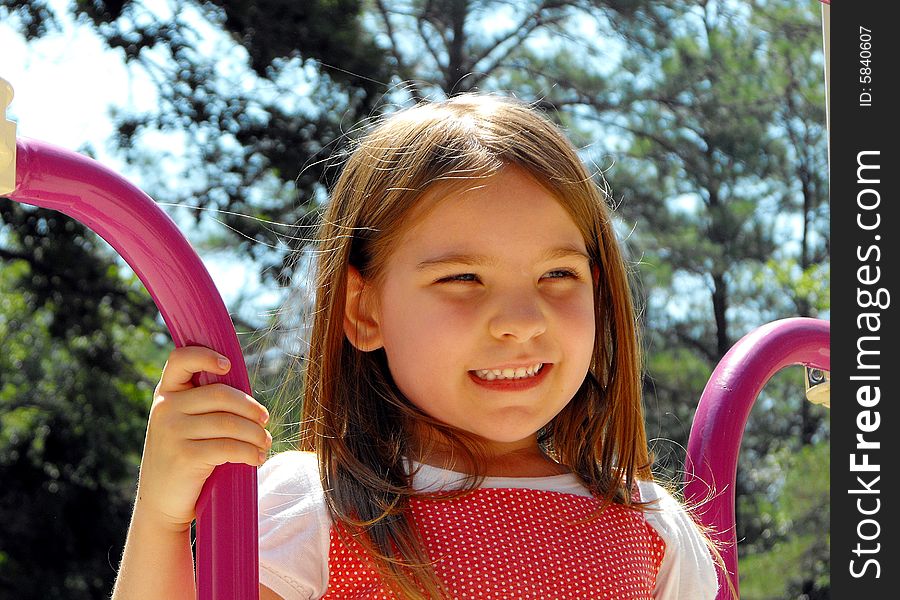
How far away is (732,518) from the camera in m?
1.52

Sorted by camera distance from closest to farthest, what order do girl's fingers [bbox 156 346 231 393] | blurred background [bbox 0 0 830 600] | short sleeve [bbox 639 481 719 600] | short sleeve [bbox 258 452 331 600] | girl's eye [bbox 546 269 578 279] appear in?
→ girl's fingers [bbox 156 346 231 393] → short sleeve [bbox 258 452 331 600] → girl's eye [bbox 546 269 578 279] → short sleeve [bbox 639 481 719 600] → blurred background [bbox 0 0 830 600]

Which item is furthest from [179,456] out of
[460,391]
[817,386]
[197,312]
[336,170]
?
[336,170]

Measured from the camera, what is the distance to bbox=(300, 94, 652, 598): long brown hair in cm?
133

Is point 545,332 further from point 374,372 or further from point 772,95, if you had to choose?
point 772,95

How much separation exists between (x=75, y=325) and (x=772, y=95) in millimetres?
4067

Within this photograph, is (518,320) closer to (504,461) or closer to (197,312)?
(504,461)

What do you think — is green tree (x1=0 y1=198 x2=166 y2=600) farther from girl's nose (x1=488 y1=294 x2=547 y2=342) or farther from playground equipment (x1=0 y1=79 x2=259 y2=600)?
playground equipment (x1=0 y1=79 x2=259 y2=600)

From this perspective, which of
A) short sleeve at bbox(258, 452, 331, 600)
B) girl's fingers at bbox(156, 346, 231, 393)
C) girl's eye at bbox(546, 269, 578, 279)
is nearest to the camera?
girl's fingers at bbox(156, 346, 231, 393)

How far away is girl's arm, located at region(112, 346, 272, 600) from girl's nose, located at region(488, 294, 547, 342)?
34 centimetres

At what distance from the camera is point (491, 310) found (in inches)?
50.5

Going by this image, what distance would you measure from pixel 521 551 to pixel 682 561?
0.88 ft

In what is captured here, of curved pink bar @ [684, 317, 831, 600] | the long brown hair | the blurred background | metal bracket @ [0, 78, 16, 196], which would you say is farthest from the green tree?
metal bracket @ [0, 78, 16, 196]

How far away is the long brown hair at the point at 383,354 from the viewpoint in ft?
4.36
